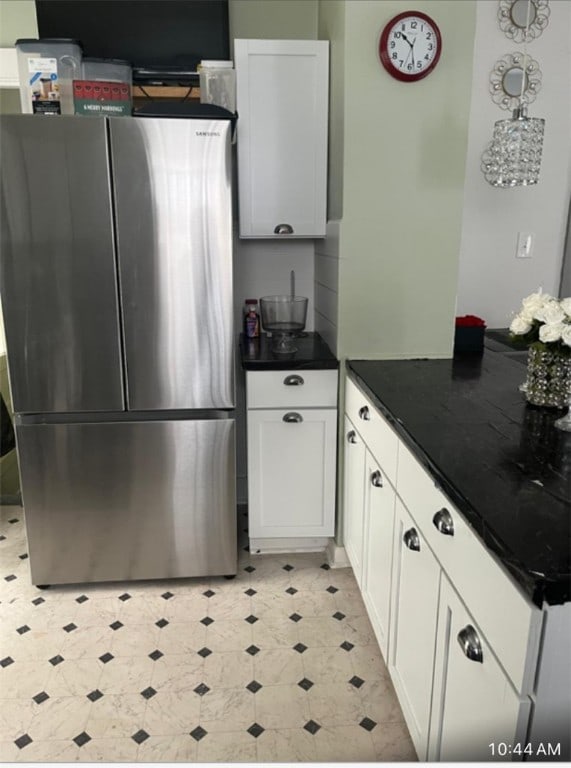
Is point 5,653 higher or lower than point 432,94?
lower

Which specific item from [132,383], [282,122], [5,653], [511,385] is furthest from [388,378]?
[5,653]

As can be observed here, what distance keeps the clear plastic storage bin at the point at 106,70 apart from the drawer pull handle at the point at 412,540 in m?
1.92

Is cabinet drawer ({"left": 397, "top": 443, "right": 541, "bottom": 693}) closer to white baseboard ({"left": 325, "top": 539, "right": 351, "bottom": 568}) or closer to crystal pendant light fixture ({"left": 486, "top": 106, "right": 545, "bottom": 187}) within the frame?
white baseboard ({"left": 325, "top": 539, "right": 351, "bottom": 568})

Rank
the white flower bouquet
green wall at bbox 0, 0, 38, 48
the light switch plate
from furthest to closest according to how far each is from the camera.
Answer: the light switch plate, green wall at bbox 0, 0, 38, 48, the white flower bouquet

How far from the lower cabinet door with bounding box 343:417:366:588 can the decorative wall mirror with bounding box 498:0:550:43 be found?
6.37 ft

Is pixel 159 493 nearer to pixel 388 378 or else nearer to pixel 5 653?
pixel 5 653

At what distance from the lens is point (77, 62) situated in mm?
2225

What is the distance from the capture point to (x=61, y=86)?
86.4 inches

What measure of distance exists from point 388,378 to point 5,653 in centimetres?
162

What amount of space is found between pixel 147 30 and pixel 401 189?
1.35 metres

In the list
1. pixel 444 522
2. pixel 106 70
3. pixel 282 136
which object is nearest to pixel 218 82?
pixel 282 136

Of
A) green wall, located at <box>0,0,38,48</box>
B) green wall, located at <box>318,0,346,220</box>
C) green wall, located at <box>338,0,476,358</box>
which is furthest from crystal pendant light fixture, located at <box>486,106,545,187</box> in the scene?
green wall, located at <box>0,0,38,48</box>

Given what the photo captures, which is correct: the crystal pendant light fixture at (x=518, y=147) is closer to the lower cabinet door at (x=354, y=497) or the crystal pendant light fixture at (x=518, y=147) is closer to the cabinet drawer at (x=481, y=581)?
the lower cabinet door at (x=354, y=497)

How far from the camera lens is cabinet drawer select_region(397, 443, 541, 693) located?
0.93m
